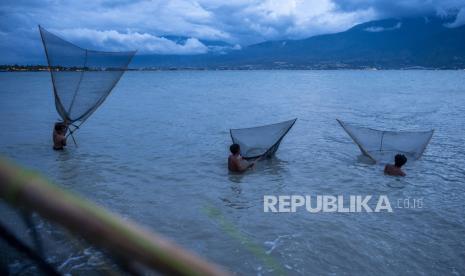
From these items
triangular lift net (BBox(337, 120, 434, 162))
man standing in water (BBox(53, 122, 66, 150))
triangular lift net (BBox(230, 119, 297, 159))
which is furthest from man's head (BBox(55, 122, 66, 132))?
triangular lift net (BBox(337, 120, 434, 162))

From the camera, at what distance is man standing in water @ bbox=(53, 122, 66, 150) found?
40.1 ft

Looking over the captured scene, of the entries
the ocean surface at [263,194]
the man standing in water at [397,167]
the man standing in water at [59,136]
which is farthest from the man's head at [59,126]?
the man standing in water at [397,167]

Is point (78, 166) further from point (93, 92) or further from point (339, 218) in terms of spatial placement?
point (339, 218)

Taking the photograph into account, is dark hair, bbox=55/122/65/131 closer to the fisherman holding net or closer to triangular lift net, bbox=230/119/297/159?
the fisherman holding net

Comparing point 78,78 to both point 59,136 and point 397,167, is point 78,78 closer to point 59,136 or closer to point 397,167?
point 59,136

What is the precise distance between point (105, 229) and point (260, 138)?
10306 mm

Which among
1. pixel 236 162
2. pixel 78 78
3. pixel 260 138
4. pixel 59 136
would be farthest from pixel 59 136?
pixel 260 138

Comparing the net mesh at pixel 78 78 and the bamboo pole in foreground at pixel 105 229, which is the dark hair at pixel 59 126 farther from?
the bamboo pole in foreground at pixel 105 229

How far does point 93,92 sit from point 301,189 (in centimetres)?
773

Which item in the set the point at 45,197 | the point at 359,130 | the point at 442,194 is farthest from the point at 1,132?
the point at 45,197

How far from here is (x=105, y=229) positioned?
2.92ft

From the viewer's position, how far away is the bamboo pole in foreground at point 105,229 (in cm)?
88

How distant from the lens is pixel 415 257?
18.6 ft

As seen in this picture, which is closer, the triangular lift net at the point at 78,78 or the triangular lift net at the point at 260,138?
the triangular lift net at the point at 260,138
